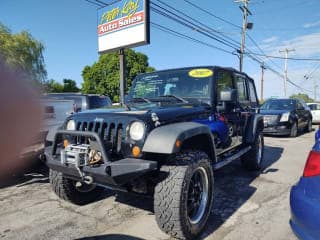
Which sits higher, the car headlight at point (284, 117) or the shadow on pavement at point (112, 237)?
the car headlight at point (284, 117)

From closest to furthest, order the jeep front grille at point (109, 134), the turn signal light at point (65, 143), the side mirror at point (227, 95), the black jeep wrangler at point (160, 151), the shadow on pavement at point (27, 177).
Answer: the black jeep wrangler at point (160, 151) < the jeep front grille at point (109, 134) < the turn signal light at point (65, 143) < the side mirror at point (227, 95) < the shadow on pavement at point (27, 177)

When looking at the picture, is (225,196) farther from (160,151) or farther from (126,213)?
(160,151)

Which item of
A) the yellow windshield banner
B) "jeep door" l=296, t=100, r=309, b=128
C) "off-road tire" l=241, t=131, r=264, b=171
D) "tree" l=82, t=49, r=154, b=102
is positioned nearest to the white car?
"jeep door" l=296, t=100, r=309, b=128

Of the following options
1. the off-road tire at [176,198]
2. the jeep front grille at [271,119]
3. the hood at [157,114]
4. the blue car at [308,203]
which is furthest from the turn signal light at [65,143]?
the jeep front grille at [271,119]

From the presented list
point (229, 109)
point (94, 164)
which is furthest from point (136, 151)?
point (229, 109)

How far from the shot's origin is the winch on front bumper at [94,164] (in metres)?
2.67

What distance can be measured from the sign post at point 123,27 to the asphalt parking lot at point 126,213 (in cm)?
617

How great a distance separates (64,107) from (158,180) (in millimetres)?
3401

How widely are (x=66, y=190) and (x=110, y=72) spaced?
3395cm

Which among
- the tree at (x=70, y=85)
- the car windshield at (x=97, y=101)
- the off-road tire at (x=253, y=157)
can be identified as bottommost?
the off-road tire at (x=253, y=157)

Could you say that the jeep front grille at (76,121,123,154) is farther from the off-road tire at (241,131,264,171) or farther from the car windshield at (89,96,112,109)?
the car windshield at (89,96,112,109)

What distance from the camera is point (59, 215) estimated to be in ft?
12.0

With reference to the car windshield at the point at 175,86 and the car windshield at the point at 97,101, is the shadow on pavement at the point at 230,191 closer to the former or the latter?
the car windshield at the point at 175,86

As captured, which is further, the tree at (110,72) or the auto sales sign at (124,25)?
the tree at (110,72)
